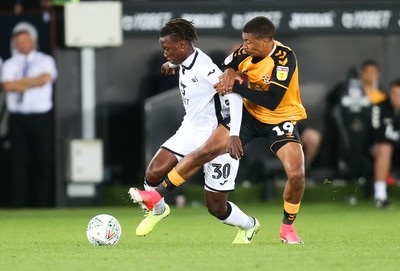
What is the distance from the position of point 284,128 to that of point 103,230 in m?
1.76

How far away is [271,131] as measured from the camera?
415 inches

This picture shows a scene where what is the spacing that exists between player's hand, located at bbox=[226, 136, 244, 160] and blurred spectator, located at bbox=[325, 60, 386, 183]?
23.9 ft

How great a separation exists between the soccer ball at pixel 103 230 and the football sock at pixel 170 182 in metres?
0.55

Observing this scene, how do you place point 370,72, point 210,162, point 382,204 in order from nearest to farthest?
point 210,162 → point 382,204 → point 370,72

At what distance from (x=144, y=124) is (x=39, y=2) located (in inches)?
89.4

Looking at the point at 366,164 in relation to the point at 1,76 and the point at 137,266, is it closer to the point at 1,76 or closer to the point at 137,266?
the point at 1,76

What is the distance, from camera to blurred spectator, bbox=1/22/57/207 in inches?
666

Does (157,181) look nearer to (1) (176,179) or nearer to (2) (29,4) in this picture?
(1) (176,179)

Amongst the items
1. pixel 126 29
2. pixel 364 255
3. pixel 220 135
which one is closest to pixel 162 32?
pixel 220 135

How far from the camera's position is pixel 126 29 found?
17.1 meters

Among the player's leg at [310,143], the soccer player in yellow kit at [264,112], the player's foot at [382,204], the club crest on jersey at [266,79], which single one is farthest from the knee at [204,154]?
the player's leg at [310,143]

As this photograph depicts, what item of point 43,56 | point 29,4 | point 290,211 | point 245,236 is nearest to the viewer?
point 290,211

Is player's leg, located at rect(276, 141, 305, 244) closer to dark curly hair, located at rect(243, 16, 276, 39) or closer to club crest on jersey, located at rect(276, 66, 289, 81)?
club crest on jersey, located at rect(276, 66, 289, 81)

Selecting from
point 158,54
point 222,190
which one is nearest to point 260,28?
point 222,190
